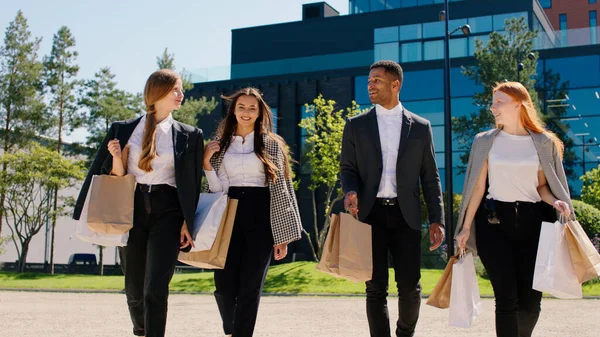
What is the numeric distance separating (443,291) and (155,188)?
2.40 m

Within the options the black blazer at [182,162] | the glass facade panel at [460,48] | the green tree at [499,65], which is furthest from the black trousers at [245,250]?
the glass facade panel at [460,48]

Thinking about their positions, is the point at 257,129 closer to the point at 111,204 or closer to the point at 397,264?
the point at 111,204

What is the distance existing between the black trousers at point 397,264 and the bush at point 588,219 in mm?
14497

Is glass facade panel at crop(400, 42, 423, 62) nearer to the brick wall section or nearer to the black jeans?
the black jeans

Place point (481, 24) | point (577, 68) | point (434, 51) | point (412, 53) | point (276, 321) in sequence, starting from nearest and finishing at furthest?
1. point (276, 321)
2. point (577, 68)
3. point (434, 51)
4. point (412, 53)
5. point (481, 24)

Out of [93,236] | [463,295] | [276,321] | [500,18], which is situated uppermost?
[500,18]

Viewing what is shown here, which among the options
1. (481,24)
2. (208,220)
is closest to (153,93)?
(208,220)

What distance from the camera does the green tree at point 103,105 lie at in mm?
36688

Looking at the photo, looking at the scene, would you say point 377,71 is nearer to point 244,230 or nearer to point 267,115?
point 267,115

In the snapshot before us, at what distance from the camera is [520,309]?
5512 mm

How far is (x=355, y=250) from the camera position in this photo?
17.9ft

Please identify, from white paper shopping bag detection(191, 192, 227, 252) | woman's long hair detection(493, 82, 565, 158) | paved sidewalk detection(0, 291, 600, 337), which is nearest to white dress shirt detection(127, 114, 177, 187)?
white paper shopping bag detection(191, 192, 227, 252)

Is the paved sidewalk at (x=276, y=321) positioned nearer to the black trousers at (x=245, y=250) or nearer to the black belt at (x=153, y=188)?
the black trousers at (x=245, y=250)

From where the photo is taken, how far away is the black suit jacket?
19.0 feet
